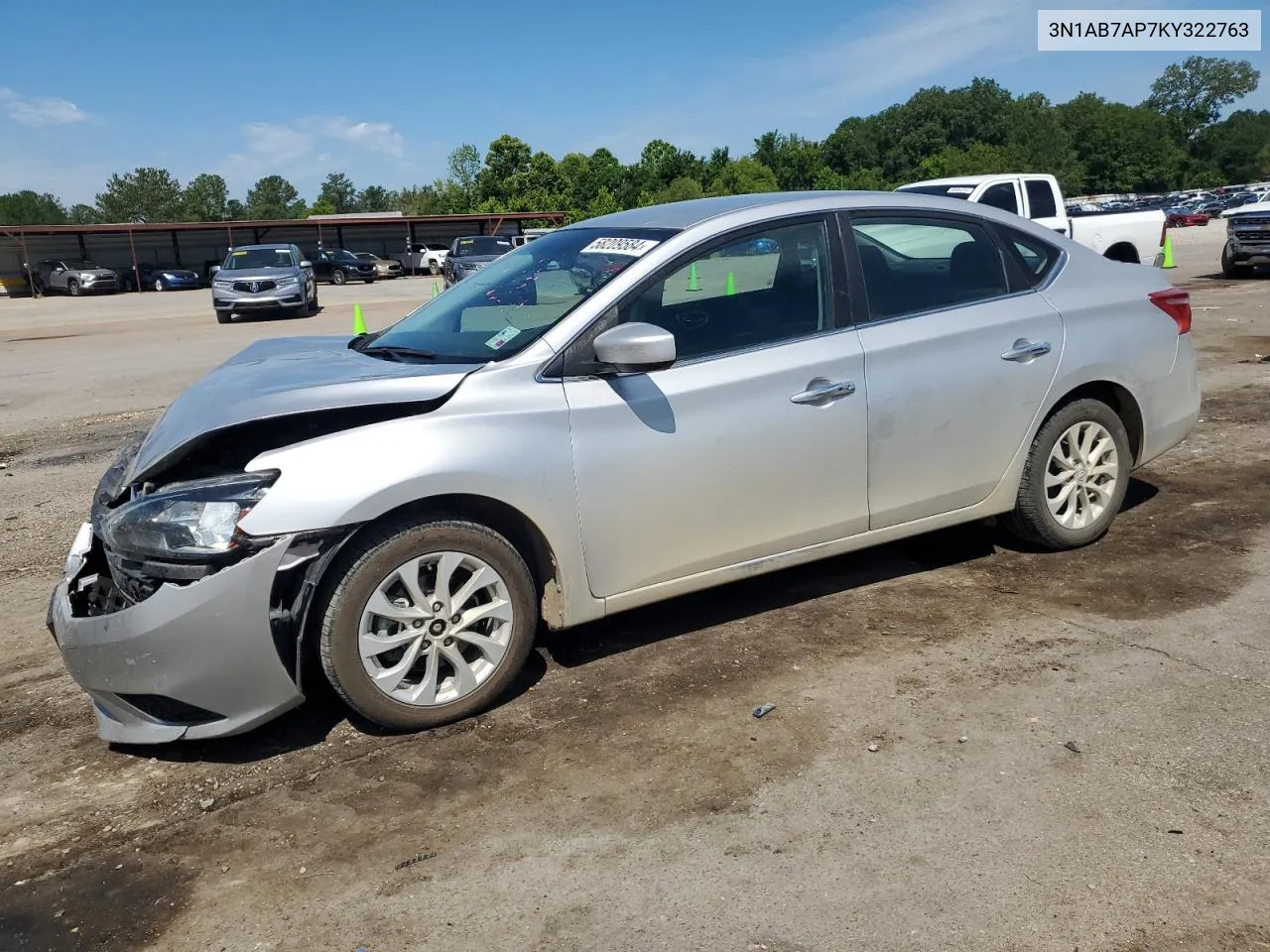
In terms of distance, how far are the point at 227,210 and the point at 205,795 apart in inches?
5507

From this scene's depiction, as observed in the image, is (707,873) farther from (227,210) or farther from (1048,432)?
(227,210)

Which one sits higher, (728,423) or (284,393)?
(284,393)

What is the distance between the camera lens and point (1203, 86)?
450 ft

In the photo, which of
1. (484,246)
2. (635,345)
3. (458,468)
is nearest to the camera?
(458,468)

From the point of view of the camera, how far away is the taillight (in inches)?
202

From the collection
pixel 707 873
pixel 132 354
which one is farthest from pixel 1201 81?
pixel 707 873

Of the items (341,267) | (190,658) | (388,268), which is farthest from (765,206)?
(388,268)

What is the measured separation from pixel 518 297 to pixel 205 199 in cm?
12423

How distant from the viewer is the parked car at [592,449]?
10.9ft

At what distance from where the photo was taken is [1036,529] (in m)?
4.93

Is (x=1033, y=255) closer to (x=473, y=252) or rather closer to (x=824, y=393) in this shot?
(x=824, y=393)

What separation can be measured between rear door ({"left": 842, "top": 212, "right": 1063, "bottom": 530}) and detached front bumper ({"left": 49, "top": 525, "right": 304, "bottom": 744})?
96.9 inches

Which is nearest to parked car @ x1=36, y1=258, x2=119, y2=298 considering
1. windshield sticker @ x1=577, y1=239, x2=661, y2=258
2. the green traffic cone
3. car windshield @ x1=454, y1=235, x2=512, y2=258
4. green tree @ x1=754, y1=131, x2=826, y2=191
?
car windshield @ x1=454, y1=235, x2=512, y2=258

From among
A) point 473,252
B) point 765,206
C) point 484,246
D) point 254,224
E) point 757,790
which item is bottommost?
point 757,790
